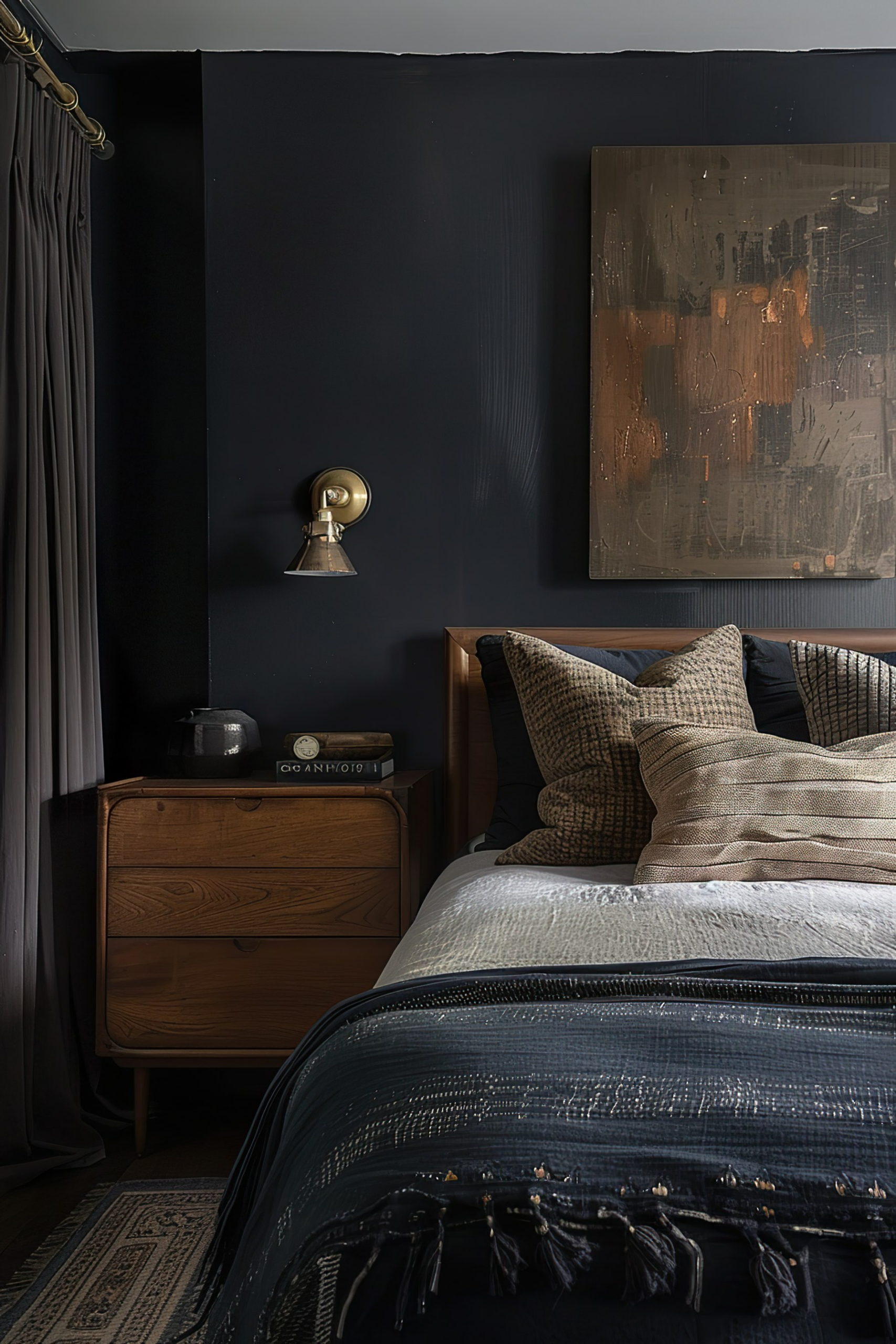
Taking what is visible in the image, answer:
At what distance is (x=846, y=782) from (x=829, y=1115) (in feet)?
3.12

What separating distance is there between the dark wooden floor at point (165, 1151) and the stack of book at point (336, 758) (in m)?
0.84

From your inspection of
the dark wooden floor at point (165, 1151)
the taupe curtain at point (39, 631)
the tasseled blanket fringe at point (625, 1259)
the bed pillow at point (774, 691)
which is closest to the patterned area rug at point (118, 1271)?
the dark wooden floor at point (165, 1151)

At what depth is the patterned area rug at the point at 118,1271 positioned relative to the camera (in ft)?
4.96

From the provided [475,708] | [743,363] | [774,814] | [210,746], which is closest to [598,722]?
[774,814]

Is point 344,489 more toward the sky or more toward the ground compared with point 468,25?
more toward the ground

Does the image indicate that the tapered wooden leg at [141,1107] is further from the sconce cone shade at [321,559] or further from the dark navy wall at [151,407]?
the sconce cone shade at [321,559]

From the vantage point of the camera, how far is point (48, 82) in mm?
2135

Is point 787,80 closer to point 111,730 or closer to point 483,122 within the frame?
point 483,122

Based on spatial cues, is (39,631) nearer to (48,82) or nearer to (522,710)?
(522,710)

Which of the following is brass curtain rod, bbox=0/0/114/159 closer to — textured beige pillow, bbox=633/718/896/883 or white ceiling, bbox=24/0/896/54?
white ceiling, bbox=24/0/896/54

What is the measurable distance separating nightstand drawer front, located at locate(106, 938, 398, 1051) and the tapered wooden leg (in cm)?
11

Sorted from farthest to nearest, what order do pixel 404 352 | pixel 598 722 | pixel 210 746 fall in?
pixel 404 352
pixel 210 746
pixel 598 722

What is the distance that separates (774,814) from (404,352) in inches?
62.0

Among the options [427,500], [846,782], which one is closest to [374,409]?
[427,500]
